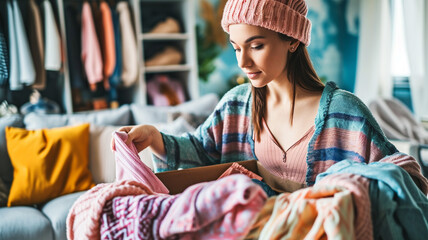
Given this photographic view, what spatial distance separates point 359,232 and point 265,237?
6.4 inches

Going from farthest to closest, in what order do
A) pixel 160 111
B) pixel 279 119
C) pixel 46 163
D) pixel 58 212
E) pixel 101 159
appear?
pixel 160 111 → pixel 101 159 → pixel 46 163 → pixel 58 212 → pixel 279 119

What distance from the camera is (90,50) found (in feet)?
10.6

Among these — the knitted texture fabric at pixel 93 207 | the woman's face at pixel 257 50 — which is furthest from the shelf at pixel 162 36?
the knitted texture fabric at pixel 93 207

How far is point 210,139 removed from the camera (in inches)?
51.7

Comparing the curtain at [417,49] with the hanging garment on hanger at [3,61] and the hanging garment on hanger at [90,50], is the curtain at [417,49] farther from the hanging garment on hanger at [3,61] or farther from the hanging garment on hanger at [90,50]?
the hanging garment on hanger at [3,61]

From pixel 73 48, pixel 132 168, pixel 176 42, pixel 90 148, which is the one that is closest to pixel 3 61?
pixel 73 48

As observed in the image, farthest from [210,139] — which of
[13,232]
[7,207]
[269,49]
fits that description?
[7,207]

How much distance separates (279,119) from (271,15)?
0.34m

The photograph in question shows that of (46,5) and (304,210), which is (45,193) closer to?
(46,5)

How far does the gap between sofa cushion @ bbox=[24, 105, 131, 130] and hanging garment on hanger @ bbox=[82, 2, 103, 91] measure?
645 mm

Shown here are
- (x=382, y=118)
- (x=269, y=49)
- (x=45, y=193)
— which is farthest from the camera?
(x=382, y=118)

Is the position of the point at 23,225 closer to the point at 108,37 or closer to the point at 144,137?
the point at 144,137

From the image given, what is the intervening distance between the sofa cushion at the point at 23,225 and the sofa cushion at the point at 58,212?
0.02 meters

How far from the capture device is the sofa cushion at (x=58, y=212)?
2.03 metres
